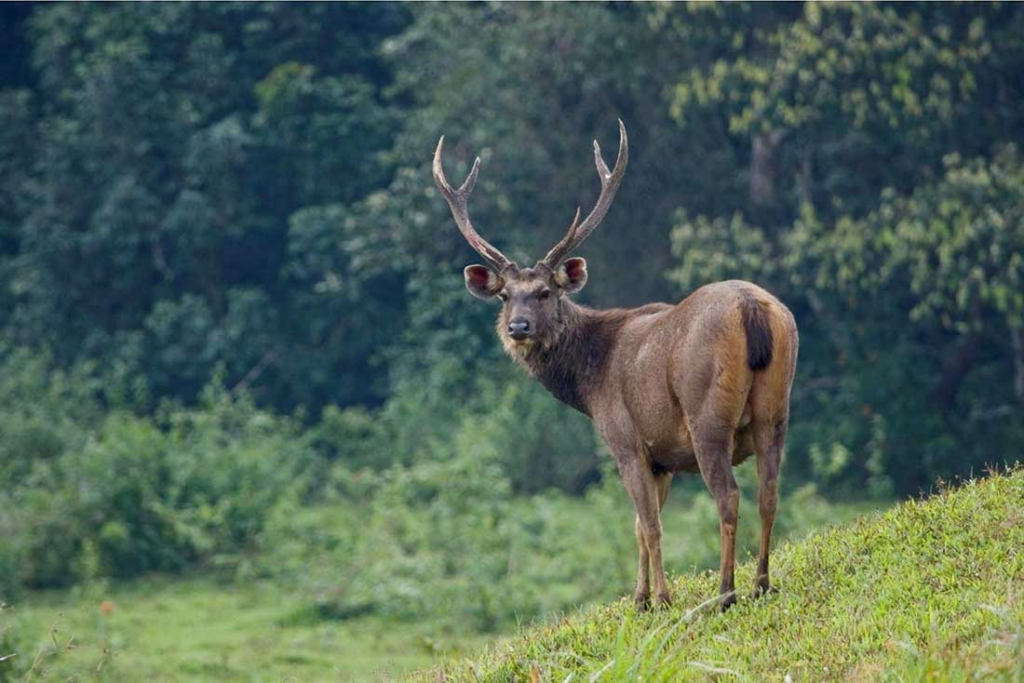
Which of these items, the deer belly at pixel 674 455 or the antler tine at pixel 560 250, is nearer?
the deer belly at pixel 674 455

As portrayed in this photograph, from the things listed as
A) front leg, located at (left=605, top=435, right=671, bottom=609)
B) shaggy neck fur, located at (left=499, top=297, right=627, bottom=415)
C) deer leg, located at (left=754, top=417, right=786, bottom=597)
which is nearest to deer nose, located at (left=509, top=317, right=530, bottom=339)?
shaggy neck fur, located at (left=499, top=297, right=627, bottom=415)

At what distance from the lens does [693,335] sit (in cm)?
735

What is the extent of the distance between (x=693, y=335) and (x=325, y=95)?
17.2m

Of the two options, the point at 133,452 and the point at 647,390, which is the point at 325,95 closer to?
the point at 133,452

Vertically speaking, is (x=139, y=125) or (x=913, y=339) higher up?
(x=139, y=125)

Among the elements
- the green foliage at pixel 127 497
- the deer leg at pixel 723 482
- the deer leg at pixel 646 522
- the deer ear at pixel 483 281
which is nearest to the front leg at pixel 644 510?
the deer leg at pixel 646 522

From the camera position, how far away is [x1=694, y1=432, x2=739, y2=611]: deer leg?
7199 millimetres

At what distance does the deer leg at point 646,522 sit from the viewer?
7.72 metres

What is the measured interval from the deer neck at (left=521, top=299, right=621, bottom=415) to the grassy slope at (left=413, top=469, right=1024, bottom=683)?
1.17m

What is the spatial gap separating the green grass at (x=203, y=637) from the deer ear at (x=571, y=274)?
3.34 metres

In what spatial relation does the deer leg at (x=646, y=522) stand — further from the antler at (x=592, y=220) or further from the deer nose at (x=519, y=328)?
the antler at (x=592, y=220)

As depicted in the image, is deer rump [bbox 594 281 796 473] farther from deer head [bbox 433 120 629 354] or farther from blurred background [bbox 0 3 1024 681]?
blurred background [bbox 0 3 1024 681]

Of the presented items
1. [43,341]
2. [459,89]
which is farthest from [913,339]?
[43,341]

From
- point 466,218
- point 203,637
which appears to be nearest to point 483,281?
point 466,218
